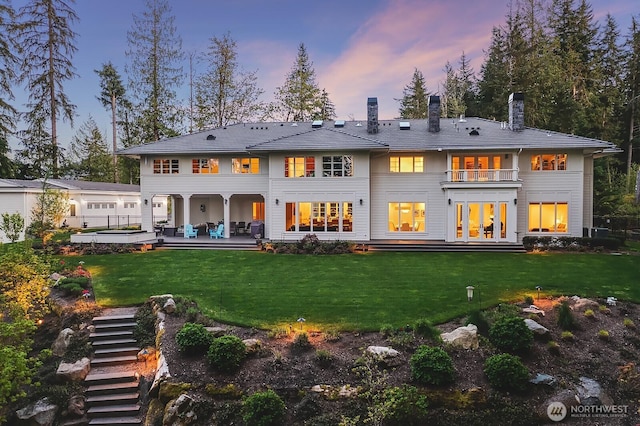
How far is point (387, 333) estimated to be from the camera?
794 centimetres

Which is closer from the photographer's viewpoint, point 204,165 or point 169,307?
point 169,307

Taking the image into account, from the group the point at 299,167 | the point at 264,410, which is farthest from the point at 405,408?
the point at 299,167

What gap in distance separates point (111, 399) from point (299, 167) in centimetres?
A: 1447

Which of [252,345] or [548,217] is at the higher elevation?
[548,217]

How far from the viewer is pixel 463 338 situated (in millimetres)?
7504

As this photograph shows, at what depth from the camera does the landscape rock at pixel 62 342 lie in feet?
28.2

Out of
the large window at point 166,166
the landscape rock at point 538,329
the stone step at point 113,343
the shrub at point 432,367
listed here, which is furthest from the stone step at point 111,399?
the large window at point 166,166

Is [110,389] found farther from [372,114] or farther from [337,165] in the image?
[372,114]

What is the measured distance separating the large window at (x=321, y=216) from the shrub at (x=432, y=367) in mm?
13266

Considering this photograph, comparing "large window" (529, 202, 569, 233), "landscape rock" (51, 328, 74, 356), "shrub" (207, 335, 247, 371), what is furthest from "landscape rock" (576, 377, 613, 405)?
"large window" (529, 202, 569, 233)

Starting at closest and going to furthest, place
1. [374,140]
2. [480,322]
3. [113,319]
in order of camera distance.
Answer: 1. [480,322]
2. [113,319]
3. [374,140]

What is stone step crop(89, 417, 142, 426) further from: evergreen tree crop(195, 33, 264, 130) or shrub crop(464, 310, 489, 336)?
evergreen tree crop(195, 33, 264, 130)

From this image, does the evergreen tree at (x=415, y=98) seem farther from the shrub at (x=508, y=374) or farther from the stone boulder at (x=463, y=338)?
the shrub at (x=508, y=374)

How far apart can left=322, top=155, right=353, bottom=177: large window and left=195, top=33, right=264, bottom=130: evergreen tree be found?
1694cm
